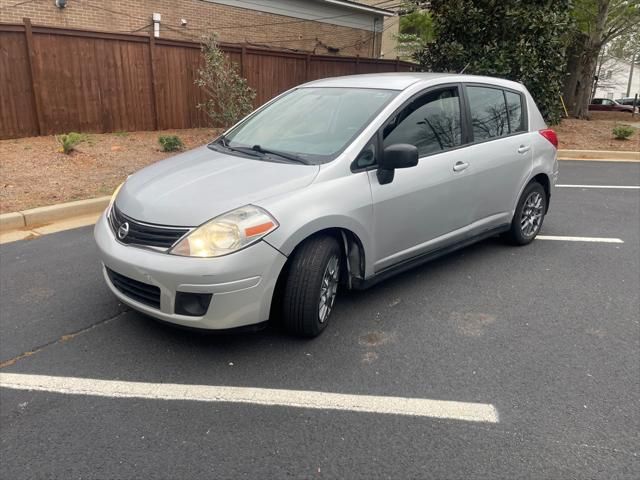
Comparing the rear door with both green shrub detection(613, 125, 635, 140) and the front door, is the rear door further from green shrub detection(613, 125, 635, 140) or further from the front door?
green shrub detection(613, 125, 635, 140)

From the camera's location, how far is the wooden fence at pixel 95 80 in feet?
31.3

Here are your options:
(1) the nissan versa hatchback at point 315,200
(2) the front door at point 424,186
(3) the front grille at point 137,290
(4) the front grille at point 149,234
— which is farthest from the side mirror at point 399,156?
(3) the front grille at point 137,290

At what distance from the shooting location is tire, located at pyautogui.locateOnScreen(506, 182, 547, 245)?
520 centimetres

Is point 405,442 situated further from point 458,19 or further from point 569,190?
point 458,19

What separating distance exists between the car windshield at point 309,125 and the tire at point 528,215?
6.74ft

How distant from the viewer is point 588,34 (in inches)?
736

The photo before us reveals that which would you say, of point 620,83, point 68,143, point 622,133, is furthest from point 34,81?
point 620,83

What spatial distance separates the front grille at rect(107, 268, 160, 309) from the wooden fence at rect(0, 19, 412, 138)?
25.9 ft

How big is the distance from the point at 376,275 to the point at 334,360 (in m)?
0.82

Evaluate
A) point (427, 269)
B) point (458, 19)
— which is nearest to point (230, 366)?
point (427, 269)

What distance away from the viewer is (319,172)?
3400 millimetres

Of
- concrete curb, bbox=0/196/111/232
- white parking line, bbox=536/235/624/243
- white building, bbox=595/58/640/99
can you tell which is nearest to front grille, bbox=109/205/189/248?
concrete curb, bbox=0/196/111/232

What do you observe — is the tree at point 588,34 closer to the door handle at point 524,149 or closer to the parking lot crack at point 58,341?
the door handle at point 524,149

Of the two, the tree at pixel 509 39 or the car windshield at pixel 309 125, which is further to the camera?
the tree at pixel 509 39
